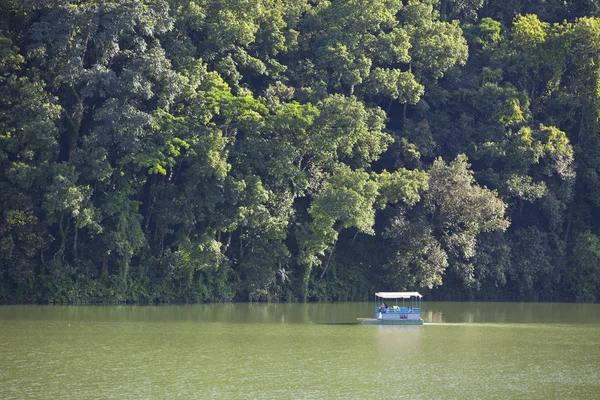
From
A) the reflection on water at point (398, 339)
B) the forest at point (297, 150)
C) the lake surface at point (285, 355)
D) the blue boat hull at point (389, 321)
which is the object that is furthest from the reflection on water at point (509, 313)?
the reflection on water at point (398, 339)

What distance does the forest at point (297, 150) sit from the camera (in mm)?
46594

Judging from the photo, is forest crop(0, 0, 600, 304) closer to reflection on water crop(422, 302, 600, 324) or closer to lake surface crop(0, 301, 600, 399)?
reflection on water crop(422, 302, 600, 324)

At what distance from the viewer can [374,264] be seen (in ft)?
177

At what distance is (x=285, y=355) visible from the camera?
31688 mm

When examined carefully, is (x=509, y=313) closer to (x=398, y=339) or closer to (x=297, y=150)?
(x=398, y=339)

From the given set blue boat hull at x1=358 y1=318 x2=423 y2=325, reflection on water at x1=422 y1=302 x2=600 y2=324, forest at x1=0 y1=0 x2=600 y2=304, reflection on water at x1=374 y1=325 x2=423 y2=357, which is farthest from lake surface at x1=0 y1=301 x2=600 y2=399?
forest at x1=0 y1=0 x2=600 y2=304

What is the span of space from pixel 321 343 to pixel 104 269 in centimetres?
1617

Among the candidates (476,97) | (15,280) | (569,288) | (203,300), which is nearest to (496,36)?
(476,97)

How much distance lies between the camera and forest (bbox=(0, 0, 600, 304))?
153 feet

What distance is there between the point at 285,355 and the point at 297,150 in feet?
67.9

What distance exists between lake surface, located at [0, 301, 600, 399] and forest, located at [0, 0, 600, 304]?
4.38 meters

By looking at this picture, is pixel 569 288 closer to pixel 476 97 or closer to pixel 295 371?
pixel 476 97

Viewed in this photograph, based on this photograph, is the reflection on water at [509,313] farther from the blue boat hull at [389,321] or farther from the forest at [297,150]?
the forest at [297,150]

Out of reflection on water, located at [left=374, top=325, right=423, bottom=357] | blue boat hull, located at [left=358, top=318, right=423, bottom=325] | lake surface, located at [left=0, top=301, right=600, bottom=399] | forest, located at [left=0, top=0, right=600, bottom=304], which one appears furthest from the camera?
forest, located at [left=0, top=0, right=600, bottom=304]
